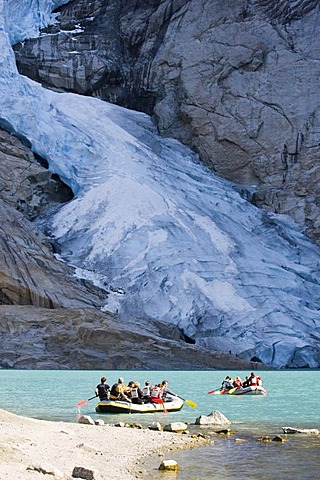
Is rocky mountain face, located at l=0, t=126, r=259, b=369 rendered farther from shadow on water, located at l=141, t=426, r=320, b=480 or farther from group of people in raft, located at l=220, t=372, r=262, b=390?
shadow on water, located at l=141, t=426, r=320, b=480

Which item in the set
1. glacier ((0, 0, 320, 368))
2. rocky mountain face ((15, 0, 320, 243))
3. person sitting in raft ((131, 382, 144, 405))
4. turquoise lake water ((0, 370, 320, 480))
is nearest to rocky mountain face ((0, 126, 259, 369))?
turquoise lake water ((0, 370, 320, 480))

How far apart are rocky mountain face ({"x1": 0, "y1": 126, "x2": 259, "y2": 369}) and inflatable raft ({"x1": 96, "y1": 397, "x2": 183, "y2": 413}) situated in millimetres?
16455

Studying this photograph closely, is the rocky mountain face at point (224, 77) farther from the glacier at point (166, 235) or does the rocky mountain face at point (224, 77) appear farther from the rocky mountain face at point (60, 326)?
the rocky mountain face at point (60, 326)

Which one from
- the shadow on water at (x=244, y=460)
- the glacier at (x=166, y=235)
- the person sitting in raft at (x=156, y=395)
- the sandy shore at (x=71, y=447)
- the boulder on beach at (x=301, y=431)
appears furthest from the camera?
the glacier at (x=166, y=235)

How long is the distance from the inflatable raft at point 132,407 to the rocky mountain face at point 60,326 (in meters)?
16.5

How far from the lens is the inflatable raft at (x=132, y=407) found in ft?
54.1

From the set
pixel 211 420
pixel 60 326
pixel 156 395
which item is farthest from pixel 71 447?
pixel 60 326

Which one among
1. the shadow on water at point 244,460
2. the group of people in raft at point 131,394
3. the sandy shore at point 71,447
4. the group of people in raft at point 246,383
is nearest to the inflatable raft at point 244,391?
the group of people in raft at point 246,383

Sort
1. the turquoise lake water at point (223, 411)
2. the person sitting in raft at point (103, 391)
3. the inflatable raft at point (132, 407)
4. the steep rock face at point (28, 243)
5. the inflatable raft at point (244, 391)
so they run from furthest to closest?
the steep rock face at point (28, 243)
the inflatable raft at point (244, 391)
the person sitting in raft at point (103, 391)
the inflatable raft at point (132, 407)
the turquoise lake water at point (223, 411)

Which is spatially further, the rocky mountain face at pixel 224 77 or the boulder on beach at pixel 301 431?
the rocky mountain face at pixel 224 77

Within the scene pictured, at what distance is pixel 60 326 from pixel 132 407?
1822cm

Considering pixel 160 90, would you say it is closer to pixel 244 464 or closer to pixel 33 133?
pixel 33 133

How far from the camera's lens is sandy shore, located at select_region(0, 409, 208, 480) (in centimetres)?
886

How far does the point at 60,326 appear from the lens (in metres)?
34.5
